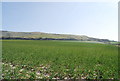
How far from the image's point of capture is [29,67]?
34.6ft

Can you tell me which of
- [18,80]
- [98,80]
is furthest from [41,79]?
[98,80]

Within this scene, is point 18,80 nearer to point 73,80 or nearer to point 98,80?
point 73,80

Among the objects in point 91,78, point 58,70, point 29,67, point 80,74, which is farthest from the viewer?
point 29,67

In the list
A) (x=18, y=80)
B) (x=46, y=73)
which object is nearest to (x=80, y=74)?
(x=46, y=73)

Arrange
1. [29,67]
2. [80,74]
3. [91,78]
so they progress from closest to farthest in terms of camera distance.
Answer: [91,78], [80,74], [29,67]

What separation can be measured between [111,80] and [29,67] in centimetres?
554

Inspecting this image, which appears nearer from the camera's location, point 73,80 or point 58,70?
point 73,80

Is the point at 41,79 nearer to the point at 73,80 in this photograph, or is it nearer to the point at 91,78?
the point at 73,80

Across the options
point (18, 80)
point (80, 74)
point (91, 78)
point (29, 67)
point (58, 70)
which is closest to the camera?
point (18, 80)

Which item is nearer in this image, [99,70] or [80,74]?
[80,74]

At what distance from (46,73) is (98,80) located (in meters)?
3.11

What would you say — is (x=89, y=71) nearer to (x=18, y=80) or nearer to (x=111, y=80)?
(x=111, y=80)

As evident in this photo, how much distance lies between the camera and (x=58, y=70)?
9.32m

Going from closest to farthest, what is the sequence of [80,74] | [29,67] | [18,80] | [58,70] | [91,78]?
[18,80] → [91,78] → [80,74] → [58,70] → [29,67]
